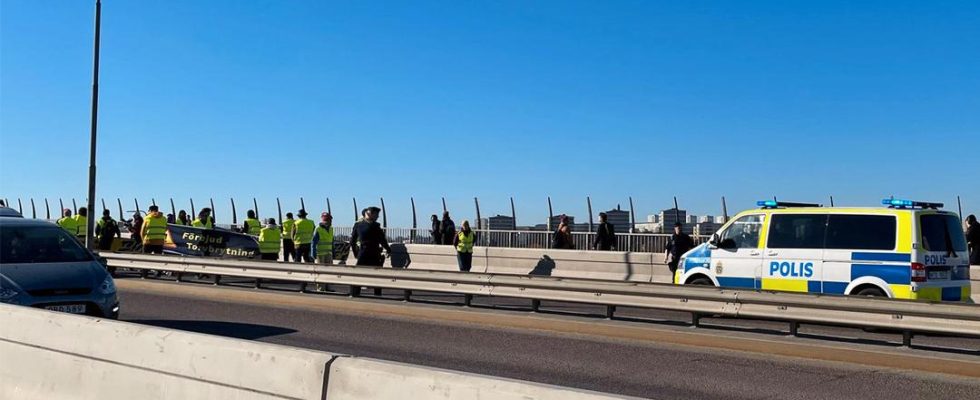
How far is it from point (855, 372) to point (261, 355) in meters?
6.17

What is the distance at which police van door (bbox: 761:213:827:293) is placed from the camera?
13.0 metres

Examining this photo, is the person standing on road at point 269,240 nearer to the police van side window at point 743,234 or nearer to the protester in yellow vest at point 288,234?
the protester in yellow vest at point 288,234

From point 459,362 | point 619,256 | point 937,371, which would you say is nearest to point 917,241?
point 937,371

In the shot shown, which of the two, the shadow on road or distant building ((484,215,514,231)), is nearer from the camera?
the shadow on road

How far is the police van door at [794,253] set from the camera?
42.6 ft

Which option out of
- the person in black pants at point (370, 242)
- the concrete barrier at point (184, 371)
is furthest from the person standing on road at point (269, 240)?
the concrete barrier at point (184, 371)

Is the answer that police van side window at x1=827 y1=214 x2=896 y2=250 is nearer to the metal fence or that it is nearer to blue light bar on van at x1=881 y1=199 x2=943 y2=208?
blue light bar on van at x1=881 y1=199 x2=943 y2=208

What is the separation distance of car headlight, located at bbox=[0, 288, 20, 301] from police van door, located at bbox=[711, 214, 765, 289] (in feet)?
30.9

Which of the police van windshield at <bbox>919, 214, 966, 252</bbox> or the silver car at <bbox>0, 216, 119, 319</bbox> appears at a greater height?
the police van windshield at <bbox>919, 214, 966, 252</bbox>

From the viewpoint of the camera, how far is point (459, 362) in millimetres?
9461

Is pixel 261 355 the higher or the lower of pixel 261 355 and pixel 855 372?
the higher

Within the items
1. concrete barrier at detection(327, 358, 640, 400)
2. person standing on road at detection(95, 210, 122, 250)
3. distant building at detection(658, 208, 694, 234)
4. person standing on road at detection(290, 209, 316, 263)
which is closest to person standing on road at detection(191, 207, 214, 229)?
person standing on road at detection(95, 210, 122, 250)

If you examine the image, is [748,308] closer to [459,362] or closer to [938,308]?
[938,308]

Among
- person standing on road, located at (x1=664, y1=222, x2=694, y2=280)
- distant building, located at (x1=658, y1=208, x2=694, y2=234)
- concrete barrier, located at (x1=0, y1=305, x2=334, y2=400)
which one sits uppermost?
distant building, located at (x1=658, y1=208, x2=694, y2=234)
